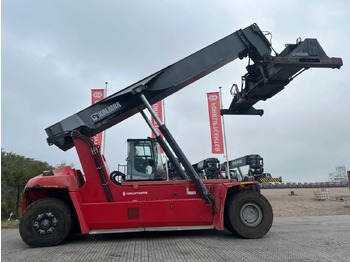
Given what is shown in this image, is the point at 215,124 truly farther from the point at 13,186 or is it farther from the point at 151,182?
the point at 13,186

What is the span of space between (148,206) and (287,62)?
5.20 meters

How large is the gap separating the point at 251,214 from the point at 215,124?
12045mm

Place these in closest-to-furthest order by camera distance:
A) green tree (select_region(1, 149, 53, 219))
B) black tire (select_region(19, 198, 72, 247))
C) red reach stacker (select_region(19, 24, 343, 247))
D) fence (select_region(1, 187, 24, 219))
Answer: black tire (select_region(19, 198, 72, 247))
red reach stacker (select_region(19, 24, 343, 247))
fence (select_region(1, 187, 24, 219))
green tree (select_region(1, 149, 53, 219))

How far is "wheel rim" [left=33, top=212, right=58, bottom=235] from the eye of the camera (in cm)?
691

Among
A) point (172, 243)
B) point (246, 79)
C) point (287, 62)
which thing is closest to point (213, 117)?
point (246, 79)

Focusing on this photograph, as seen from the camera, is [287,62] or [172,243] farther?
[287,62]

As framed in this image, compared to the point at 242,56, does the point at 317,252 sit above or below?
below

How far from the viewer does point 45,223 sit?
6969 millimetres

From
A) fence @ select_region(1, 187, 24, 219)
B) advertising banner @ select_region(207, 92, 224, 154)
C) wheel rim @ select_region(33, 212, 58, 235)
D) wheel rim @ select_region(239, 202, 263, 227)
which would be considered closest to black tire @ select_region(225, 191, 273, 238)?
wheel rim @ select_region(239, 202, 263, 227)

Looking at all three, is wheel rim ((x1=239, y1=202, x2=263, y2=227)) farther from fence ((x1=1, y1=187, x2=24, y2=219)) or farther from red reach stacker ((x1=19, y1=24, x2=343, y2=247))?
fence ((x1=1, y1=187, x2=24, y2=219))

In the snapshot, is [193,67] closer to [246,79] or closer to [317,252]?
[246,79]

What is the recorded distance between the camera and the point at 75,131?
7625 mm

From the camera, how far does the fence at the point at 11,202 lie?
14227mm

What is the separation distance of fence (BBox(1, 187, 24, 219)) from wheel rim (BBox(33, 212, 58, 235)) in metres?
8.63
